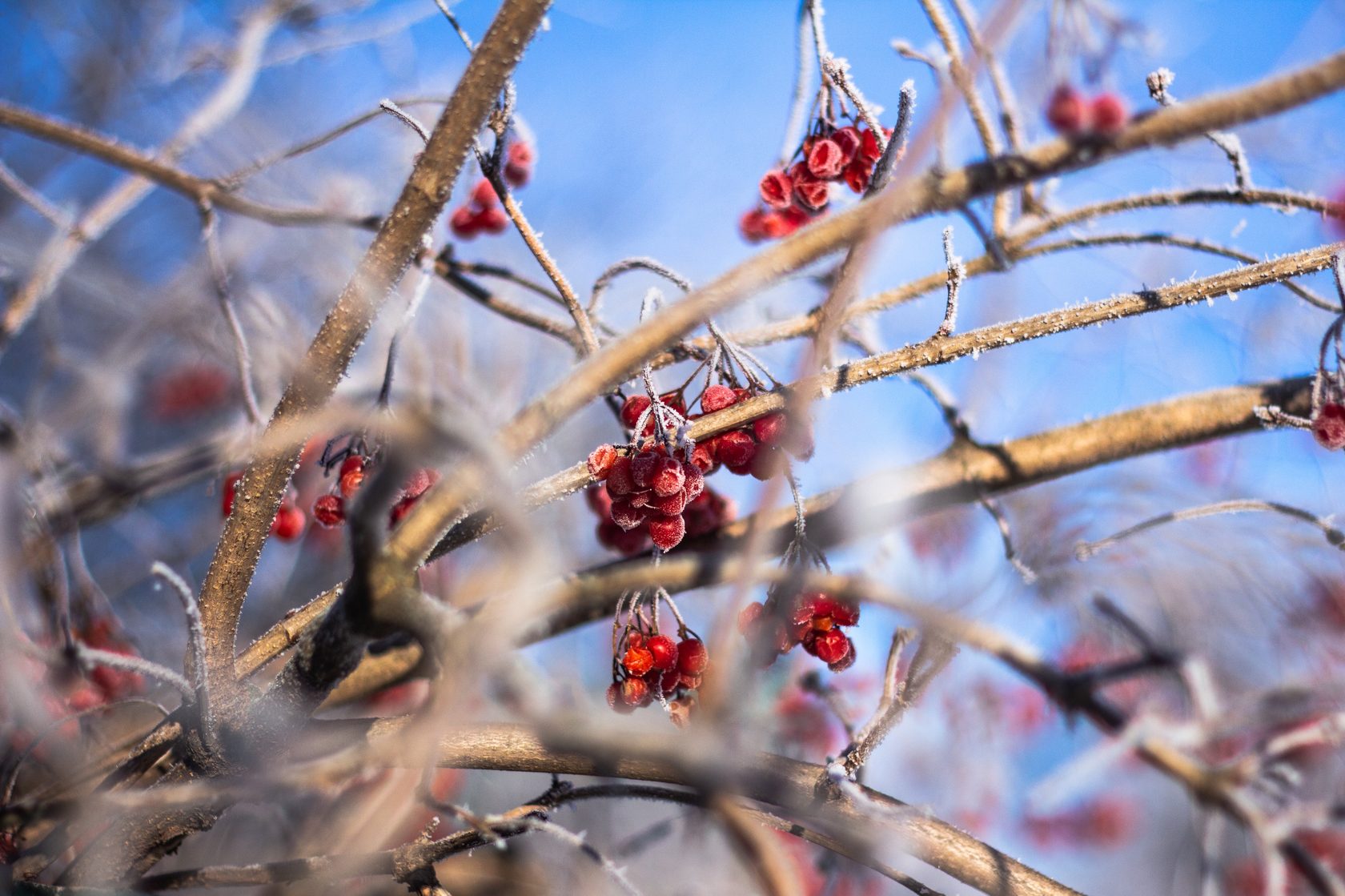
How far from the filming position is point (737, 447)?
105cm

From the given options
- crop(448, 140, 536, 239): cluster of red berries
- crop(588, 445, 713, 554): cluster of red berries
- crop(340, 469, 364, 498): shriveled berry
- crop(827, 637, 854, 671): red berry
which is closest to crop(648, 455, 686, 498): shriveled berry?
crop(588, 445, 713, 554): cluster of red berries

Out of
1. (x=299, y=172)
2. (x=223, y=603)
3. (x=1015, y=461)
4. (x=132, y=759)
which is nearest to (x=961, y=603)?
(x=1015, y=461)

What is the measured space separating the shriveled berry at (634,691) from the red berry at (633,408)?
35cm

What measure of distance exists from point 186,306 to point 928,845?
2.90m

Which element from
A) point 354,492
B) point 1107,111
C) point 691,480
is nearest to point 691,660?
point 691,480

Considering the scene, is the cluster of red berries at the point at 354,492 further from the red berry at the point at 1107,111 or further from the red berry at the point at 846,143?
the red berry at the point at 1107,111

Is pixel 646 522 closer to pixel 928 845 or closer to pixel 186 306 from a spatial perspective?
pixel 928 845

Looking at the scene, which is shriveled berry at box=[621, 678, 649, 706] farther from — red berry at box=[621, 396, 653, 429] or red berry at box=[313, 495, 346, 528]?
red berry at box=[313, 495, 346, 528]

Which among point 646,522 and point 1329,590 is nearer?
point 646,522

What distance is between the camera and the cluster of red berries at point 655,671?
1.14 meters

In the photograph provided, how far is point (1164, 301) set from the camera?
38.4 inches

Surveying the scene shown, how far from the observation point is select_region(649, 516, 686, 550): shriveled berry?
1039mm

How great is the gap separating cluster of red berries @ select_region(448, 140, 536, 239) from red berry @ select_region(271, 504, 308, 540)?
24.3 inches

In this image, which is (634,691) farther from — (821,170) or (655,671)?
(821,170)
